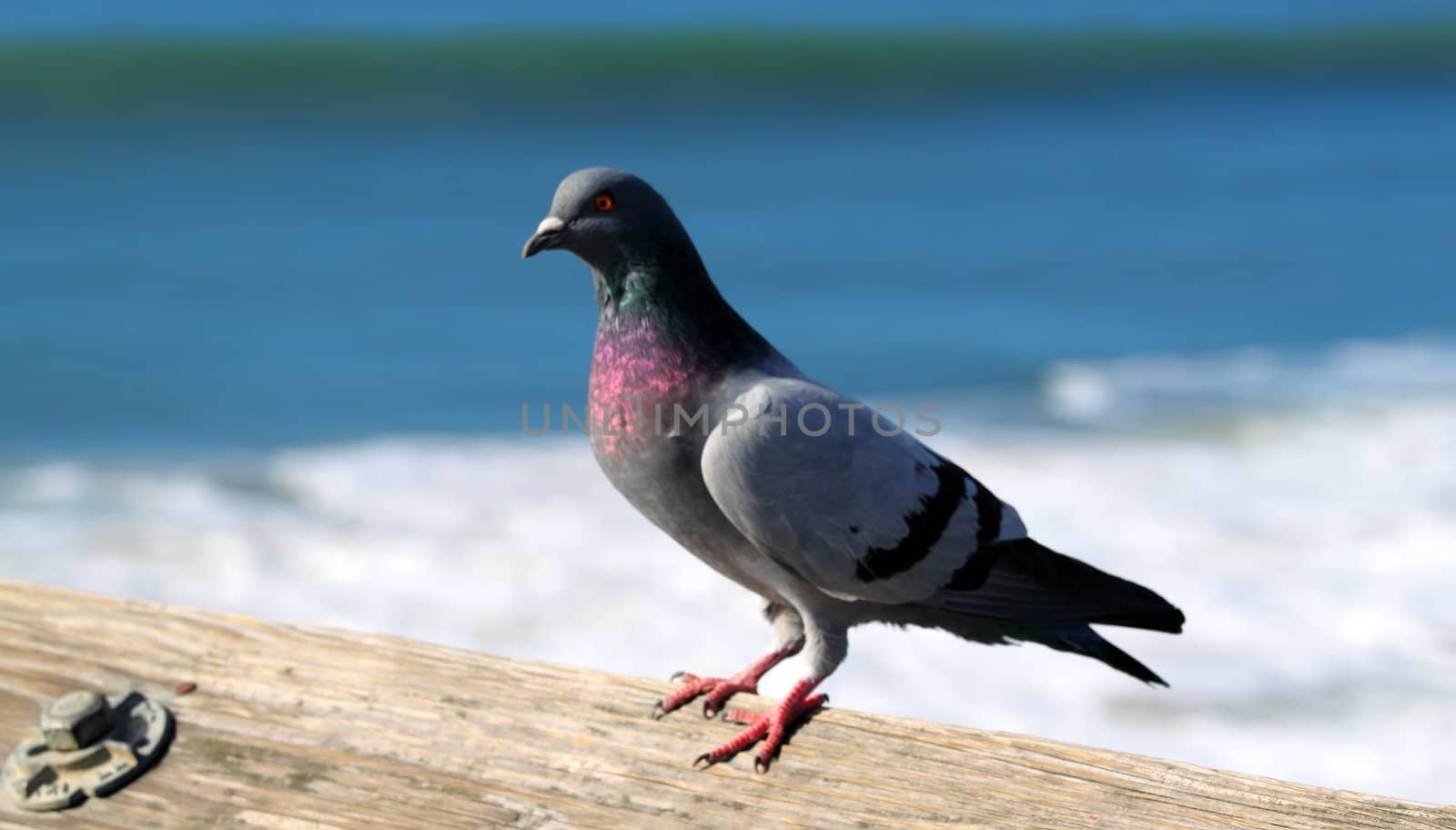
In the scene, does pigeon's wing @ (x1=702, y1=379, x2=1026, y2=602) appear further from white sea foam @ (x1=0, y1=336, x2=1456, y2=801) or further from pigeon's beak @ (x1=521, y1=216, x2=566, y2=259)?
white sea foam @ (x1=0, y1=336, x2=1456, y2=801)

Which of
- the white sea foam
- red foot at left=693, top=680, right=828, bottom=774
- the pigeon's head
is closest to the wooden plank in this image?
red foot at left=693, top=680, right=828, bottom=774

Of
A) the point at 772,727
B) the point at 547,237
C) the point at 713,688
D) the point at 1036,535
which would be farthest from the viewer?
the point at 1036,535

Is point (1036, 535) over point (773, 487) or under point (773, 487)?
over

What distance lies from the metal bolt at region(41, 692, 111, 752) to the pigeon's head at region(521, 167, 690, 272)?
103 centimetres

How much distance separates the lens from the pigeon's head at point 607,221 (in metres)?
2.11

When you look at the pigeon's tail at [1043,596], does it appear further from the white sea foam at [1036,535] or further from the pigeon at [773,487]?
the white sea foam at [1036,535]

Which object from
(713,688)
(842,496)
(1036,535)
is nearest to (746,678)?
(713,688)

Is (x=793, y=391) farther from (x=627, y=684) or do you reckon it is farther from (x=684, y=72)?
(x=684, y=72)

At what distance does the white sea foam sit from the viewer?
4.89m

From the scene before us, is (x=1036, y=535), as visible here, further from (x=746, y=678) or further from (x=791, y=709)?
(x=791, y=709)

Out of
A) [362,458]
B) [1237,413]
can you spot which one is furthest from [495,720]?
[1237,413]

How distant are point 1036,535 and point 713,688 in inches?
145

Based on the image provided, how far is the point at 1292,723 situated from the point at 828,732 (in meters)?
3.21

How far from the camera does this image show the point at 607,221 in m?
2.14
